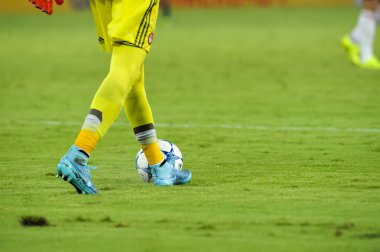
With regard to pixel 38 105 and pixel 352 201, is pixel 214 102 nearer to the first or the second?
pixel 38 105

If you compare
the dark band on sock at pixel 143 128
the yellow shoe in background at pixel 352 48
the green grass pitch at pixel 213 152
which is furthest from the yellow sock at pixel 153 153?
the yellow shoe in background at pixel 352 48

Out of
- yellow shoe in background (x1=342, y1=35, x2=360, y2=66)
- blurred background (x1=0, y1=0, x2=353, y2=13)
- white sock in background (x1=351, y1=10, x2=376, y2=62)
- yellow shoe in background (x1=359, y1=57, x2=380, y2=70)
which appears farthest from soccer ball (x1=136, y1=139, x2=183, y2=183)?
blurred background (x1=0, y1=0, x2=353, y2=13)

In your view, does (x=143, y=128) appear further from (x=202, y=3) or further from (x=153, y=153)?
(x=202, y=3)

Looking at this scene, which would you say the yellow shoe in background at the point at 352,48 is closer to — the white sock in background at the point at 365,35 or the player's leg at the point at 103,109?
the white sock in background at the point at 365,35

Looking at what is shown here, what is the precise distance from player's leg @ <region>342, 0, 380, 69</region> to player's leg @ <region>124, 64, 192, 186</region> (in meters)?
10.1

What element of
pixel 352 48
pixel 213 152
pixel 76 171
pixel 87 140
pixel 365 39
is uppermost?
pixel 87 140

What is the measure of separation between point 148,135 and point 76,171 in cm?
85

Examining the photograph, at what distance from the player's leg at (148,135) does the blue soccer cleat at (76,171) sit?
651 mm

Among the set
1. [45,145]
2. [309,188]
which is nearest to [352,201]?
[309,188]

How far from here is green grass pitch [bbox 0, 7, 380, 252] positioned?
5.09 metres

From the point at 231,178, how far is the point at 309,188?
0.70 m

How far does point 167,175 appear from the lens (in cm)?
672

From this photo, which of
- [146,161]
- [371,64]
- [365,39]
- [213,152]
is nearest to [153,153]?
[146,161]

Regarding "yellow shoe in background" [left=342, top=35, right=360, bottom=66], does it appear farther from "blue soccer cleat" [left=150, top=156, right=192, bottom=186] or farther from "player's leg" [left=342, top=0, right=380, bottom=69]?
"blue soccer cleat" [left=150, top=156, right=192, bottom=186]
